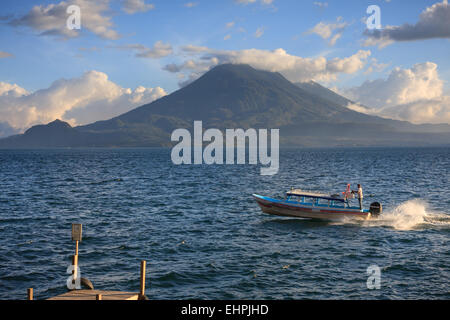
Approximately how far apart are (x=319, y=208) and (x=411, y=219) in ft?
30.7

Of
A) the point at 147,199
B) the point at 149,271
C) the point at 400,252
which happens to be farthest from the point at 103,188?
the point at 400,252

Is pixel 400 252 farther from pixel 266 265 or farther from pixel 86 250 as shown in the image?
pixel 86 250

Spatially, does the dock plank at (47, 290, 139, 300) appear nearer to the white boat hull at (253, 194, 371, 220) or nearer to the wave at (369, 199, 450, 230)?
the white boat hull at (253, 194, 371, 220)

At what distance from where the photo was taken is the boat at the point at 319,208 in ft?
142

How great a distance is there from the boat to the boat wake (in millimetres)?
1285

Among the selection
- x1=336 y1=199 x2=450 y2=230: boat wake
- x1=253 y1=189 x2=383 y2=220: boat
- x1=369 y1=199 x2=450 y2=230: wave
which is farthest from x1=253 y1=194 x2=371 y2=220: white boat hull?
x1=369 y1=199 x2=450 y2=230: wave

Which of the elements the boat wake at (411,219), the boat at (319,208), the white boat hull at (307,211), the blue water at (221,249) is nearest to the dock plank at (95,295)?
the blue water at (221,249)

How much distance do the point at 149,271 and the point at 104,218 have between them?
19.4 meters

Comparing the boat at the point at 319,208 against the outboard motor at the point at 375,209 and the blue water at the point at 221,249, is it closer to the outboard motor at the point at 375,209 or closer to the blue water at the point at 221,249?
the outboard motor at the point at 375,209

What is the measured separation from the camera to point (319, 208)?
43.9m

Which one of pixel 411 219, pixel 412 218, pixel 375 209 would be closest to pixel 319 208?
pixel 375 209

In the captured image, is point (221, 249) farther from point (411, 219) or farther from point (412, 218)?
point (412, 218)

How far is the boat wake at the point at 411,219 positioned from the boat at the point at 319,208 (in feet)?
4.22
